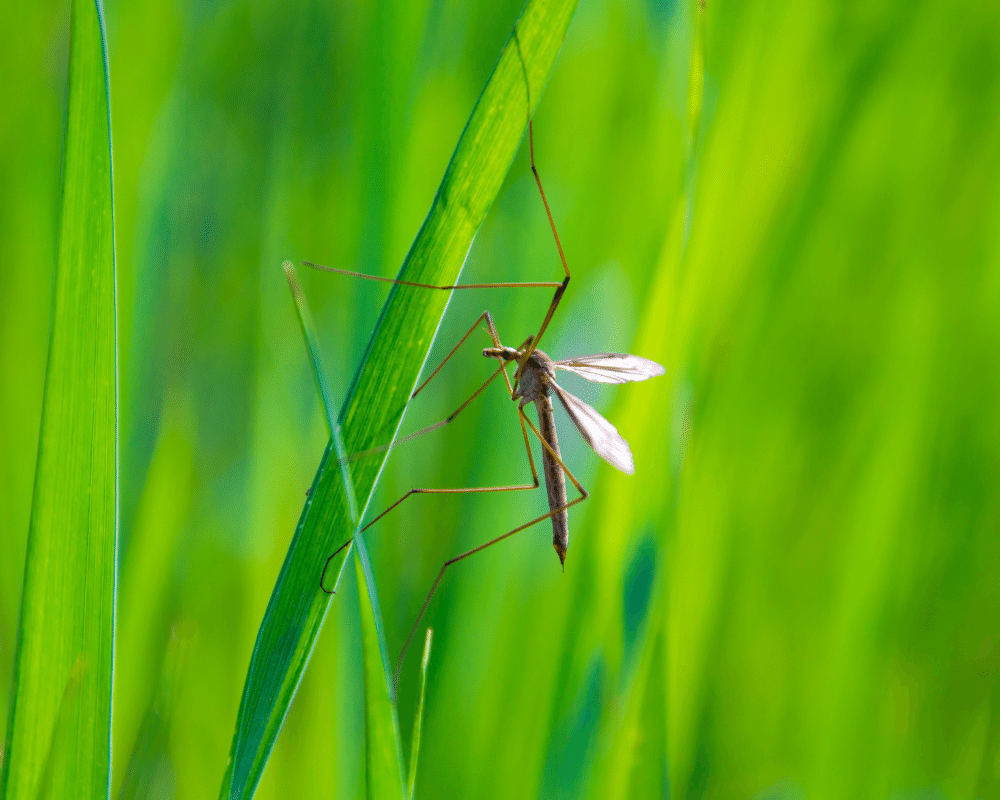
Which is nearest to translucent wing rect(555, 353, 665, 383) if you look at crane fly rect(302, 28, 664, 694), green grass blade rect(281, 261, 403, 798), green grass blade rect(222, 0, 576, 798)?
crane fly rect(302, 28, 664, 694)

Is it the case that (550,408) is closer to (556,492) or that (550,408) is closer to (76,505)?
(556,492)

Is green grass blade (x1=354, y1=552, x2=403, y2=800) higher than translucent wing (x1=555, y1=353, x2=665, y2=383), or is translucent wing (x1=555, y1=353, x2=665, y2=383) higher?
translucent wing (x1=555, y1=353, x2=665, y2=383)

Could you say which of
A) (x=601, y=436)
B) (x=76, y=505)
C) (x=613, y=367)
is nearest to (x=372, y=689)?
(x=76, y=505)

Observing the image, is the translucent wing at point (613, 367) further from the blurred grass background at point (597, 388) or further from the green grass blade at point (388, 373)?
the green grass blade at point (388, 373)

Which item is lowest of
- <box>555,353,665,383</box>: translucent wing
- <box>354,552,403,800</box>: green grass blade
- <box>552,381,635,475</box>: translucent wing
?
<box>354,552,403,800</box>: green grass blade

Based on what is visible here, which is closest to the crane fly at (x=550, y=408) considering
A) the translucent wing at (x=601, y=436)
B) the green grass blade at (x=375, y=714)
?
the translucent wing at (x=601, y=436)

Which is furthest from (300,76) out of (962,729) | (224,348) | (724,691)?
(962,729)

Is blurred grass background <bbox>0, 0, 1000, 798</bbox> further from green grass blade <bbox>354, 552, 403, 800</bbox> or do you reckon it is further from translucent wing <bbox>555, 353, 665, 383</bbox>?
green grass blade <bbox>354, 552, 403, 800</bbox>
